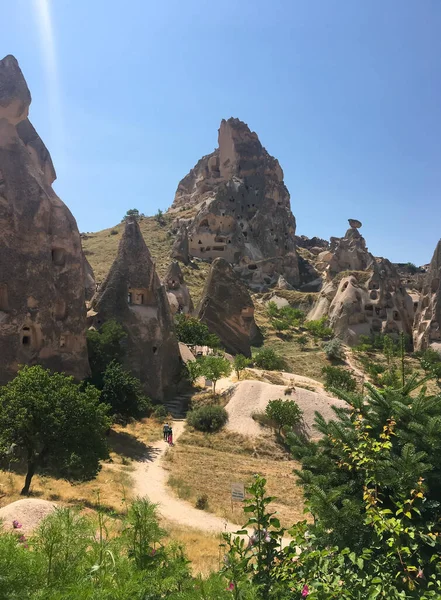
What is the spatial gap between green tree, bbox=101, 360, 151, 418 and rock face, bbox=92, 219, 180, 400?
295 cm

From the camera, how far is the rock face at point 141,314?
27.0 m

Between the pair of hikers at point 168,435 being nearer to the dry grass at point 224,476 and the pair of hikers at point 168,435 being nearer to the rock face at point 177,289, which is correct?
the dry grass at point 224,476

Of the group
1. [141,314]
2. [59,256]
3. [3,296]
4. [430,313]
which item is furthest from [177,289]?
[430,313]

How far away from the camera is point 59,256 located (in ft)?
75.6

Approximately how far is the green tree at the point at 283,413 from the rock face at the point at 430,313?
90.1ft

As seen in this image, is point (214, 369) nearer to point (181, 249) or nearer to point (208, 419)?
point (208, 419)

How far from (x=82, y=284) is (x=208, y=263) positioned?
1909 inches

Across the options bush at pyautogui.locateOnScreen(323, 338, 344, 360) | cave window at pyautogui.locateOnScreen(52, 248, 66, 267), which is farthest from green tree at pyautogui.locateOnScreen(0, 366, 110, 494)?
bush at pyautogui.locateOnScreen(323, 338, 344, 360)

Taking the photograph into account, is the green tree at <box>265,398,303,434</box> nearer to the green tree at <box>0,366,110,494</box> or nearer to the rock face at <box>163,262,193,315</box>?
the green tree at <box>0,366,110,494</box>

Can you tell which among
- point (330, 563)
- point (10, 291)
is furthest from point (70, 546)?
point (10, 291)

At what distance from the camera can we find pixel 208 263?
71.7 m

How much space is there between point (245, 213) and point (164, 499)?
70316mm

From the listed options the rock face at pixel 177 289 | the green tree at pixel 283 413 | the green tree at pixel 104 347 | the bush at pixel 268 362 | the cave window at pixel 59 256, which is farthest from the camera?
the rock face at pixel 177 289

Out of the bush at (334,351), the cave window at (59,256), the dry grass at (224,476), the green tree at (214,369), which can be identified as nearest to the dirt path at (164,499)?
the dry grass at (224,476)
